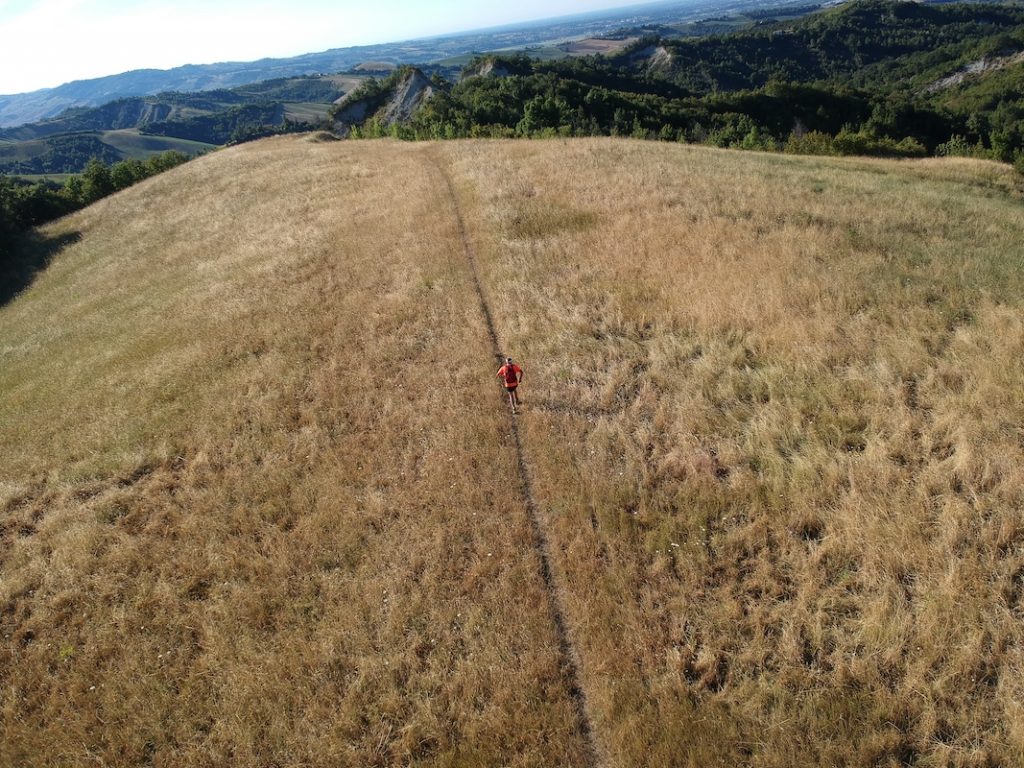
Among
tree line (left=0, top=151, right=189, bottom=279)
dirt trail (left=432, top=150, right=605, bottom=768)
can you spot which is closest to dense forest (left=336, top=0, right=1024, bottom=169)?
tree line (left=0, top=151, right=189, bottom=279)

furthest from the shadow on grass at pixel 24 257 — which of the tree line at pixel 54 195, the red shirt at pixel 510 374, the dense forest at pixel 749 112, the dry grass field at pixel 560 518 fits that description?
the dense forest at pixel 749 112

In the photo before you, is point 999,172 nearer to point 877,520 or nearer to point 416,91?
point 877,520

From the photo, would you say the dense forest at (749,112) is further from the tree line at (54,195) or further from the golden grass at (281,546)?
the golden grass at (281,546)

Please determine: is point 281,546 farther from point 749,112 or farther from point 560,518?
point 749,112

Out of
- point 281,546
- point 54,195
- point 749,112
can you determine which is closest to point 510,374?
point 281,546

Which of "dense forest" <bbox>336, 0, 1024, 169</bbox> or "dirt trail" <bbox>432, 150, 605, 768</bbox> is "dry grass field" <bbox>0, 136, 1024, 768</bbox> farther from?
"dense forest" <bbox>336, 0, 1024, 169</bbox>

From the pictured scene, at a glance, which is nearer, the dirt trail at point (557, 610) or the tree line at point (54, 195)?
the dirt trail at point (557, 610)
